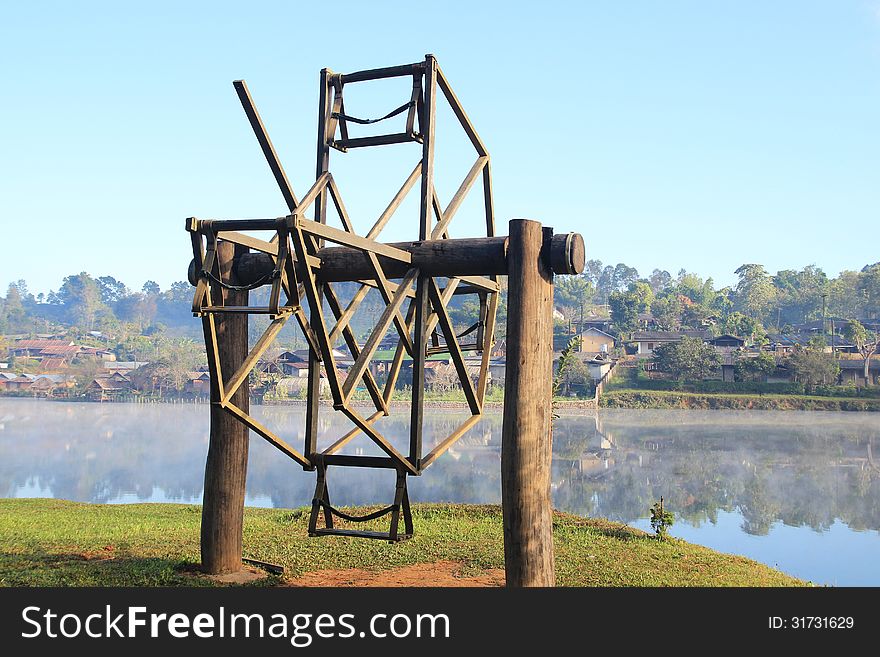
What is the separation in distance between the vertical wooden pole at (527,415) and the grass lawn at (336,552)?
1.87m

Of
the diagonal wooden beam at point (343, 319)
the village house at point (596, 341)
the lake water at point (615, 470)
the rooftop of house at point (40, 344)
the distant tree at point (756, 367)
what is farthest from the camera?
the rooftop of house at point (40, 344)

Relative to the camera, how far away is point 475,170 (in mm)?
6789

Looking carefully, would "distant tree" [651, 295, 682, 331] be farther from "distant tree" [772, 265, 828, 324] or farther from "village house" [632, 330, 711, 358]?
"distant tree" [772, 265, 828, 324]

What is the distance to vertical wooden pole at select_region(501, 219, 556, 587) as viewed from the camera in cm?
543

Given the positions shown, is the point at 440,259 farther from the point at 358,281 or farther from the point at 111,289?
the point at 111,289

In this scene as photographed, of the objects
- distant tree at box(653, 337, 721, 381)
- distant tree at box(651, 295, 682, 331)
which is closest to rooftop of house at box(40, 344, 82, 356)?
distant tree at box(651, 295, 682, 331)

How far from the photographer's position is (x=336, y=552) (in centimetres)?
808

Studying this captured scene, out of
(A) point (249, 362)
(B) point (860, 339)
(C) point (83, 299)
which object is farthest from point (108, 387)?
(A) point (249, 362)

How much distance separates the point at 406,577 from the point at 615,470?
26.3 metres

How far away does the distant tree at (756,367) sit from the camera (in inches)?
1756

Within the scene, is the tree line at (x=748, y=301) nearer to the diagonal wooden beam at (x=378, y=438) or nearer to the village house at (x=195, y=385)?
the village house at (x=195, y=385)

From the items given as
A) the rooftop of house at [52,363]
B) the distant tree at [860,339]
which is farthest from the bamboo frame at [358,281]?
the rooftop of house at [52,363]

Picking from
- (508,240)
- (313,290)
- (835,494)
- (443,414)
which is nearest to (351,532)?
(313,290)

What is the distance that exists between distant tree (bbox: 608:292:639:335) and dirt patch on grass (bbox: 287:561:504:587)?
52.2 meters
